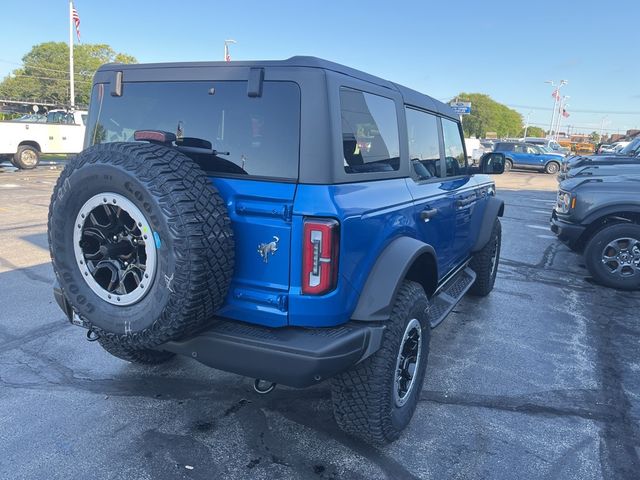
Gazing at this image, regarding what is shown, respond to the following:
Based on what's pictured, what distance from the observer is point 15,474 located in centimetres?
239

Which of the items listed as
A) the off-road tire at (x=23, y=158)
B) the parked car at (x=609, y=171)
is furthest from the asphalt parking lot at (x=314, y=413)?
the off-road tire at (x=23, y=158)

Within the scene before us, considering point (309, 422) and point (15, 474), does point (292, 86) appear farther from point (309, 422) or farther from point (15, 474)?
point (15, 474)

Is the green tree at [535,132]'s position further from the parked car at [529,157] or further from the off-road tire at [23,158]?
the off-road tire at [23,158]

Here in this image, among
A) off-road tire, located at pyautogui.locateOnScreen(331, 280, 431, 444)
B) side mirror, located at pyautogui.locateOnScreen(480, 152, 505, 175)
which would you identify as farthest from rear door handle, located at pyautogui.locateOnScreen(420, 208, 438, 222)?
side mirror, located at pyautogui.locateOnScreen(480, 152, 505, 175)

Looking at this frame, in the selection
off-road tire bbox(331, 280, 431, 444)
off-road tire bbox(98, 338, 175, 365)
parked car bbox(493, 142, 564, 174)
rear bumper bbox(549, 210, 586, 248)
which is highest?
parked car bbox(493, 142, 564, 174)

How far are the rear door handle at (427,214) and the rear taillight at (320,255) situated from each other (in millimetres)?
1027

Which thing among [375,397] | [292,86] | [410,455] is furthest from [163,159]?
[410,455]

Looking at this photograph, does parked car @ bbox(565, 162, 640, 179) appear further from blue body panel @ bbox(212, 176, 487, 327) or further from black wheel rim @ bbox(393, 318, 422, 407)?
blue body panel @ bbox(212, 176, 487, 327)

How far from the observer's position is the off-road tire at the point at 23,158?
15.8 meters

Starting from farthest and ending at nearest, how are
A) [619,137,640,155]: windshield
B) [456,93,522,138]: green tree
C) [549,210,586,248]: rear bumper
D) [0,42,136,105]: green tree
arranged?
[456,93,522,138]: green tree → [0,42,136,105]: green tree → [619,137,640,155]: windshield → [549,210,586,248]: rear bumper

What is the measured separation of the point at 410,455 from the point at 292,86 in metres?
2.08

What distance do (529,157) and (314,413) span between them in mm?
26987

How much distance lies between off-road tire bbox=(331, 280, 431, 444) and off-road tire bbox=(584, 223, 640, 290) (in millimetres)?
4301

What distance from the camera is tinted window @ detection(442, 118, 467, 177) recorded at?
4176 millimetres
